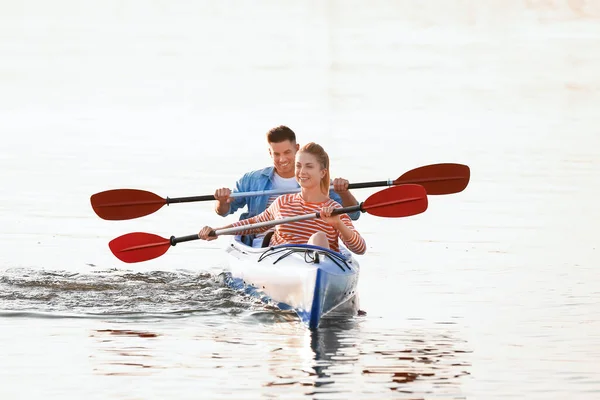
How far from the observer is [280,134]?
1116 centimetres

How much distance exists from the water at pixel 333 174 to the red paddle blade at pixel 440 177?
2.39 ft

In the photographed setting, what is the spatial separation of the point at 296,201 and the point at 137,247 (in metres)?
1.67

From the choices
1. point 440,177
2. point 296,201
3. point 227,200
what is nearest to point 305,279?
point 296,201

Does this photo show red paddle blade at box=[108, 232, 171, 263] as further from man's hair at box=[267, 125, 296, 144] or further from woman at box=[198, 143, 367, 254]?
man's hair at box=[267, 125, 296, 144]

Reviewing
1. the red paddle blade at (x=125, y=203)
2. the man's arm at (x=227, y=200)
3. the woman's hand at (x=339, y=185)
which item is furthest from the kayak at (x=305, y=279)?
the red paddle blade at (x=125, y=203)

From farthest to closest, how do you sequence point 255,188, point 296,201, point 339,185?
point 255,188, point 339,185, point 296,201

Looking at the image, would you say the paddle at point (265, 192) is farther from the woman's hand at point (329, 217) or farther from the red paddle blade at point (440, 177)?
the woman's hand at point (329, 217)

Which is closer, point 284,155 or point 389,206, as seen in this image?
point 389,206

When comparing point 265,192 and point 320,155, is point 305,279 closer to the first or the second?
point 320,155

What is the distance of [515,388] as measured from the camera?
8156 millimetres

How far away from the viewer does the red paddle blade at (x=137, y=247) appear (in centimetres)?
1143

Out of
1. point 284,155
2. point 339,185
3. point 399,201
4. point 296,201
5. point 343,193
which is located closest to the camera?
point 296,201

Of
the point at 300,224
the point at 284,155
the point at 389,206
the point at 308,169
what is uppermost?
the point at 284,155

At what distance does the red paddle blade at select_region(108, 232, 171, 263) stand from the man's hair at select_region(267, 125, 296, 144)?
1.07 meters
